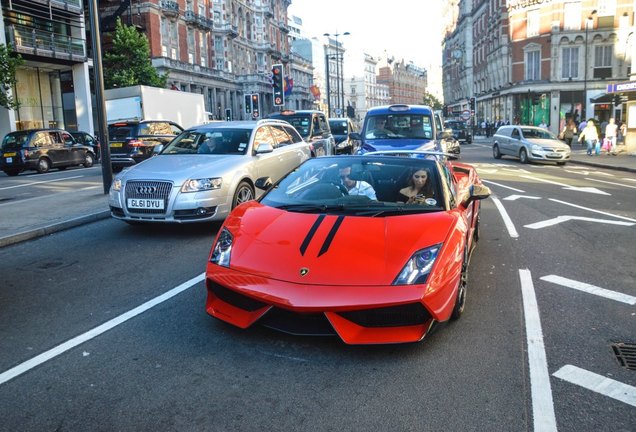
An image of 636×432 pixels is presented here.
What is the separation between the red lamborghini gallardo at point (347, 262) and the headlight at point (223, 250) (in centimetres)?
1

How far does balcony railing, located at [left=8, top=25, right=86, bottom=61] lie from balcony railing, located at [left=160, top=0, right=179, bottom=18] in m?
18.5

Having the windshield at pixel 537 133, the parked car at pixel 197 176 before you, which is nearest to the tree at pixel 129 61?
the windshield at pixel 537 133

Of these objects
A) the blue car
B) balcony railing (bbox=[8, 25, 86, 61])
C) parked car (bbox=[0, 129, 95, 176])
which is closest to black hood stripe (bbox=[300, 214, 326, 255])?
the blue car

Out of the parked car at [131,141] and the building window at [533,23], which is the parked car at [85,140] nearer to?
the parked car at [131,141]

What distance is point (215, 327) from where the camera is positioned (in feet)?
13.4

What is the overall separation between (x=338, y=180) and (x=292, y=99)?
99197 mm

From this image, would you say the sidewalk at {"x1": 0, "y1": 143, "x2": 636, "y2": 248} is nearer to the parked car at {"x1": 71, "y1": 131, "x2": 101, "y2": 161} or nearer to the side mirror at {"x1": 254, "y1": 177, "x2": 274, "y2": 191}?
the side mirror at {"x1": 254, "y1": 177, "x2": 274, "y2": 191}

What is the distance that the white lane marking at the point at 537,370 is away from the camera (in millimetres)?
2795

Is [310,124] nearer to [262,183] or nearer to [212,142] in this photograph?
[212,142]

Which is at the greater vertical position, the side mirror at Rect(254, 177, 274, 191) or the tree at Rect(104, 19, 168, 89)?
the tree at Rect(104, 19, 168, 89)

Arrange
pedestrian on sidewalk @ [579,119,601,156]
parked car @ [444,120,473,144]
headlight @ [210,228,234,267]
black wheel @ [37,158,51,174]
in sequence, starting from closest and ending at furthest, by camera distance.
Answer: headlight @ [210,228,234,267] < black wheel @ [37,158,51,174] < pedestrian on sidewalk @ [579,119,601,156] < parked car @ [444,120,473,144]

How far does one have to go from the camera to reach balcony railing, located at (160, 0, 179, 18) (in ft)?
182

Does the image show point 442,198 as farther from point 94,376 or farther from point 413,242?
point 94,376

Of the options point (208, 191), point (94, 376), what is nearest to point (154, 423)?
point (94, 376)
